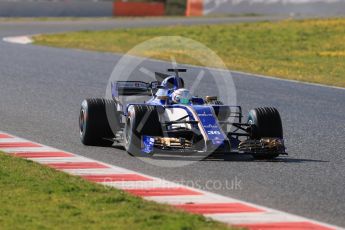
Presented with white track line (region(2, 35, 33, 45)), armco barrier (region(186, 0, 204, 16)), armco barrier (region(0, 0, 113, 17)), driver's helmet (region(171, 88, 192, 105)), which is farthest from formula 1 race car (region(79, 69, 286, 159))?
armco barrier (region(186, 0, 204, 16))

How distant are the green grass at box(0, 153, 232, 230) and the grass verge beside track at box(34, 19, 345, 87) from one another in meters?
15.0

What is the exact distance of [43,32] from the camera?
43.8 meters

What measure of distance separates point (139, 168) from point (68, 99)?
8.07 meters

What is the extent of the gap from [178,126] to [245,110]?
230 inches

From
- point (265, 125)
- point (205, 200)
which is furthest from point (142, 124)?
point (205, 200)

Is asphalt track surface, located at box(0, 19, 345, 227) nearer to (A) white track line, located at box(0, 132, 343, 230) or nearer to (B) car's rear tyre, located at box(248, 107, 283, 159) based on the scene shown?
(A) white track line, located at box(0, 132, 343, 230)

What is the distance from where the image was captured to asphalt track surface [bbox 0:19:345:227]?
10.0m

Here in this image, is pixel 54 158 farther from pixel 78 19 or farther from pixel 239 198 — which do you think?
pixel 78 19

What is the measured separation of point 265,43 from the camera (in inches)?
1464

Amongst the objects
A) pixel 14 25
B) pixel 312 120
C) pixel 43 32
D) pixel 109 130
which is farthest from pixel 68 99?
pixel 14 25

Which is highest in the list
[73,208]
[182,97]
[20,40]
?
[20,40]

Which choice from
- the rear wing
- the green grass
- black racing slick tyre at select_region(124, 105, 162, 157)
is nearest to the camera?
the green grass

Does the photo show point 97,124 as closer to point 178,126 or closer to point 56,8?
point 178,126

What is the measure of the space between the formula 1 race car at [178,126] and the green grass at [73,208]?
5.69ft
